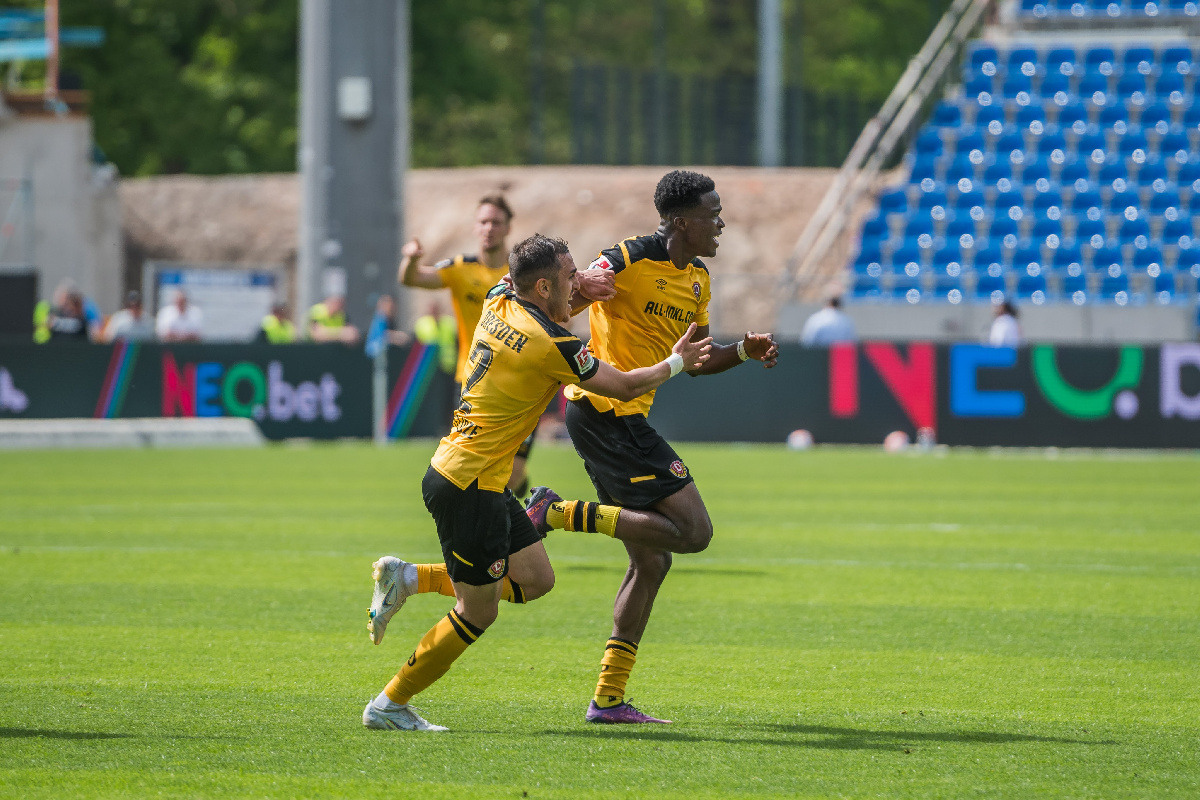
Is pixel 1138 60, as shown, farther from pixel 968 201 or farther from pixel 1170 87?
pixel 968 201

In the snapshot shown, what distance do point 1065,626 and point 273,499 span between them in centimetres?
877

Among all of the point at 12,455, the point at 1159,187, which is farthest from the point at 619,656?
the point at 1159,187

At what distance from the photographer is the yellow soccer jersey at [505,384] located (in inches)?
241

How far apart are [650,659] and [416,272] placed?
13.5 feet

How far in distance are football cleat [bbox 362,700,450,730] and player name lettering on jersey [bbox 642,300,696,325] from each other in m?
1.99

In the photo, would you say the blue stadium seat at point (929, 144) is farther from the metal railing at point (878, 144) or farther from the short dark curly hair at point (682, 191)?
the short dark curly hair at point (682, 191)

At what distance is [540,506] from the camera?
7148 millimetres

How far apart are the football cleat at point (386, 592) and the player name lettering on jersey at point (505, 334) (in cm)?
99

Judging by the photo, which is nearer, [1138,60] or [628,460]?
[628,460]

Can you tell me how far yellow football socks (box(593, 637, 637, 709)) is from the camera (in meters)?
6.53

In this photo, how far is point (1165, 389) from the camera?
21.9 metres

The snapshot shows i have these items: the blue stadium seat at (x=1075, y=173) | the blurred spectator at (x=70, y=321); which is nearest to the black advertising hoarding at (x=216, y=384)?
the blurred spectator at (x=70, y=321)

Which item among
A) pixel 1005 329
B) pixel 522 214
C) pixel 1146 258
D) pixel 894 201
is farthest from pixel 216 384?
pixel 522 214

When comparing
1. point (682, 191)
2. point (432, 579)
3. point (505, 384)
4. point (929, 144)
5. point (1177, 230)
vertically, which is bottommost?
point (432, 579)
